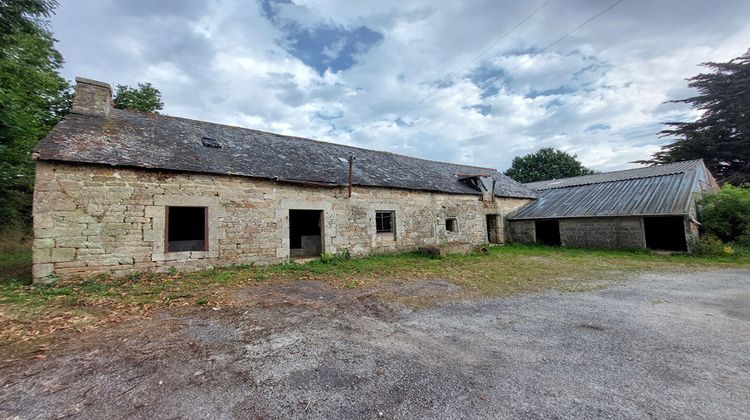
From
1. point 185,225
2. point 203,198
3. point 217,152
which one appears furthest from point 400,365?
point 185,225

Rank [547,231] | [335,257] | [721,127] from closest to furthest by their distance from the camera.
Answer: [335,257]
[547,231]
[721,127]

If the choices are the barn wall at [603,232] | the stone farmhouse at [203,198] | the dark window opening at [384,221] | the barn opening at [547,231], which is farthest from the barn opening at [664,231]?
the dark window opening at [384,221]

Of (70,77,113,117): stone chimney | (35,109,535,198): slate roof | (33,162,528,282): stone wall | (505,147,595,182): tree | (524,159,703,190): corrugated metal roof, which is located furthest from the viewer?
(505,147,595,182): tree

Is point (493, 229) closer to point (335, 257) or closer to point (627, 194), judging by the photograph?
point (627, 194)

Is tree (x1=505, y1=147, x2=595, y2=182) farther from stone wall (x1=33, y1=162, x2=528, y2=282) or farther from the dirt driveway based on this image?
the dirt driveway

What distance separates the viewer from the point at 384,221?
11875 mm

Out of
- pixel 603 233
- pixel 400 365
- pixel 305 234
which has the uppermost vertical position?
pixel 305 234

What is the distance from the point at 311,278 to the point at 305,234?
5839mm

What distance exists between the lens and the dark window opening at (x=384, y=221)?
1168 cm

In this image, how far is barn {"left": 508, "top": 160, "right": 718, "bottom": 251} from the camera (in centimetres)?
1183

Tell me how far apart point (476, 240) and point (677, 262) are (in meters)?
6.95

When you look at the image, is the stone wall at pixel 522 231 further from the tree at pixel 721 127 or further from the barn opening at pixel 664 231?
the tree at pixel 721 127

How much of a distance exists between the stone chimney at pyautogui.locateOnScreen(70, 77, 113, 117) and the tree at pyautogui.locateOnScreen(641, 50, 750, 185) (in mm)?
34924

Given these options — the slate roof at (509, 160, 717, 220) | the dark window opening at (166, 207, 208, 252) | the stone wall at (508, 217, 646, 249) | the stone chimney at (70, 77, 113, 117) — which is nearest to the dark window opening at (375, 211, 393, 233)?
the dark window opening at (166, 207, 208, 252)
